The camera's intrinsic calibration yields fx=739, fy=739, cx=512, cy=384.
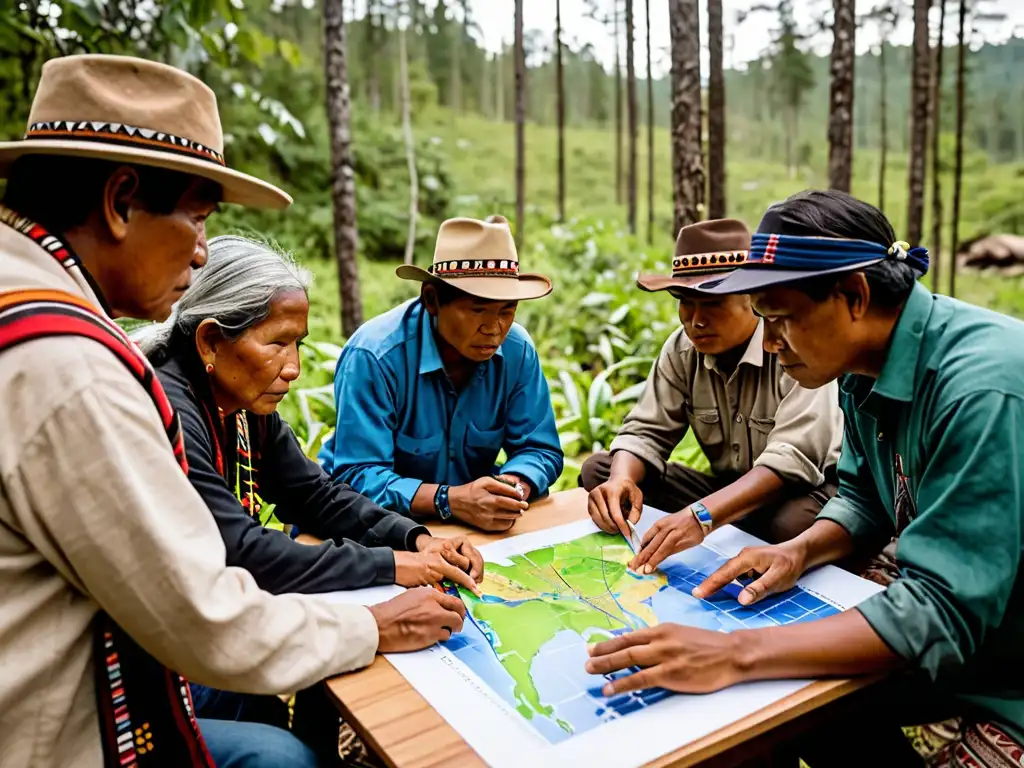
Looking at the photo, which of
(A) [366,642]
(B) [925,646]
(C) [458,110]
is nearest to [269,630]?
(A) [366,642]

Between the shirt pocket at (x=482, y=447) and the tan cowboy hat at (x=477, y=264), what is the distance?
1.86 feet

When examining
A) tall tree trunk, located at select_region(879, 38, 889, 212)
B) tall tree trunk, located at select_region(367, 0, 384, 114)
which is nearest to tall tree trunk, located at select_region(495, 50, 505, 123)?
tall tree trunk, located at select_region(367, 0, 384, 114)

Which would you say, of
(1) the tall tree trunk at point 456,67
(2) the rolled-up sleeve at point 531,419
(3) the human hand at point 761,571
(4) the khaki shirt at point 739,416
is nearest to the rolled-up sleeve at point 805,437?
(4) the khaki shirt at point 739,416

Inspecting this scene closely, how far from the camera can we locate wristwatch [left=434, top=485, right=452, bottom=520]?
2355mm

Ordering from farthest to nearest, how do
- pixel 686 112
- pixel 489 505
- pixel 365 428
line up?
pixel 686 112 → pixel 365 428 → pixel 489 505

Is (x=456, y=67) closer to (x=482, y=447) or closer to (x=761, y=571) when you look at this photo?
(x=482, y=447)

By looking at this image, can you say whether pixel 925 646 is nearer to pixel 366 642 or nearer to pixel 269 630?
pixel 366 642

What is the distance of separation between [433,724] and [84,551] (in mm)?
647

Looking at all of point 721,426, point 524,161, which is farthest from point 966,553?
point 524,161

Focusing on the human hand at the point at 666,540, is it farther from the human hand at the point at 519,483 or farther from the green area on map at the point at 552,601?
the human hand at the point at 519,483

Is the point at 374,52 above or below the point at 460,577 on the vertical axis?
above

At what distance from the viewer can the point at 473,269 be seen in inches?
107

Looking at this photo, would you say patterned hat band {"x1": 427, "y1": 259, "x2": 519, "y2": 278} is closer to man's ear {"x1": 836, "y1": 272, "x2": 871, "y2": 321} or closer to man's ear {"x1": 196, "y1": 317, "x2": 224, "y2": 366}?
man's ear {"x1": 196, "y1": 317, "x2": 224, "y2": 366}

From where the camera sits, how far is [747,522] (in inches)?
109
